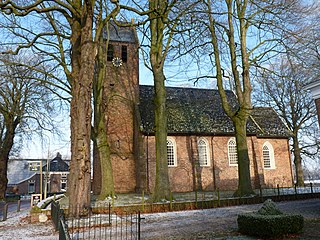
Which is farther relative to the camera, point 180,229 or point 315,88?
point 315,88

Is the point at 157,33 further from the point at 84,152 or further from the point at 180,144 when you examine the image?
the point at 180,144

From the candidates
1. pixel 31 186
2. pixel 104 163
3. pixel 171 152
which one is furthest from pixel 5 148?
pixel 31 186

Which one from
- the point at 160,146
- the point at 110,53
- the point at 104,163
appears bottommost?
the point at 104,163

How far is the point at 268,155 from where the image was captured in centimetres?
2761

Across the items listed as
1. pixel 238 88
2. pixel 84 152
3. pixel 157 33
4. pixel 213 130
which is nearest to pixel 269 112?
pixel 213 130

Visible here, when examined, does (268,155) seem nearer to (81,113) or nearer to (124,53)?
(124,53)

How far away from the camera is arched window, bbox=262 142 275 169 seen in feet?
89.7

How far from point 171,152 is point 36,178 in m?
34.1

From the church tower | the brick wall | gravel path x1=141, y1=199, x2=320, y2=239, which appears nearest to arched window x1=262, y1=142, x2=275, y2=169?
the brick wall

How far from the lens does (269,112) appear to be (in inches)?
1177

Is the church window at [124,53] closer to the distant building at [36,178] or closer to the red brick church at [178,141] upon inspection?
the red brick church at [178,141]

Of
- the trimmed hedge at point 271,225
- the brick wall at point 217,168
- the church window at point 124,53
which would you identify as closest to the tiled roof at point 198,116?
the brick wall at point 217,168

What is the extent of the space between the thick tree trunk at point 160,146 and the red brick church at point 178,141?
730 centimetres

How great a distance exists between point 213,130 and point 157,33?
466 inches
